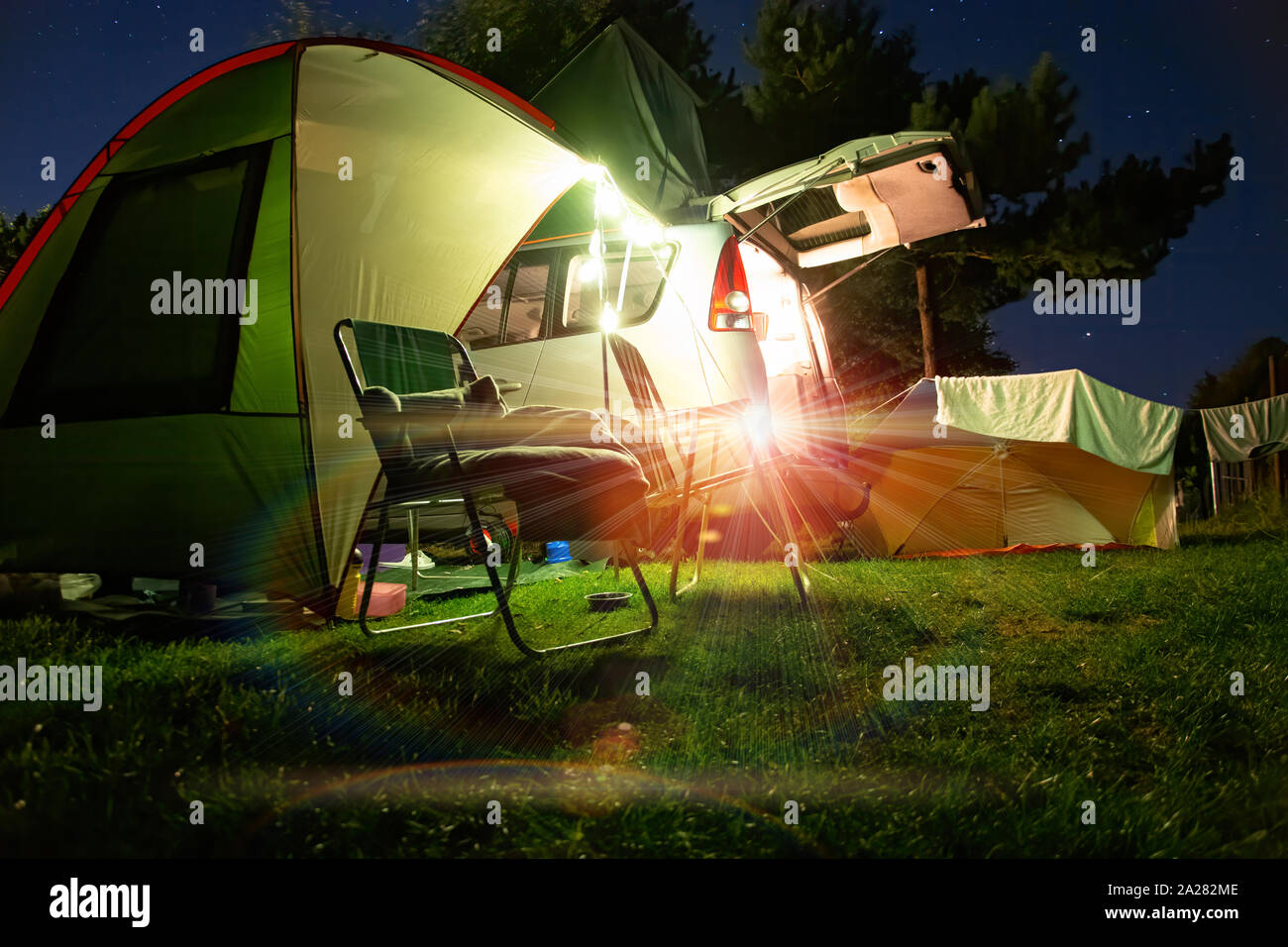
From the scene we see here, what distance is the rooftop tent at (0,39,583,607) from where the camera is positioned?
8.55 ft

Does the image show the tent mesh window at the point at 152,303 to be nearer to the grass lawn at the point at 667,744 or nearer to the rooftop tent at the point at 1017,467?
the grass lawn at the point at 667,744

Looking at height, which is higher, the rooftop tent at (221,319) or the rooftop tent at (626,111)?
the rooftop tent at (626,111)

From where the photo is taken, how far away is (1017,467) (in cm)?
600

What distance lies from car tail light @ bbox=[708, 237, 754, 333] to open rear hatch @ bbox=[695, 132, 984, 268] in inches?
6.1

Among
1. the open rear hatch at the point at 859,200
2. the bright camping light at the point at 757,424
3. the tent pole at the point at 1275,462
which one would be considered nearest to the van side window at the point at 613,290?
the open rear hatch at the point at 859,200

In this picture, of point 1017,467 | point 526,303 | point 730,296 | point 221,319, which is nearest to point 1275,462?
point 1017,467

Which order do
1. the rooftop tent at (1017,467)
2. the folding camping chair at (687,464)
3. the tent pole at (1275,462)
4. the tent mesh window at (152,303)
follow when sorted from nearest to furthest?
the tent mesh window at (152,303) → the folding camping chair at (687,464) → the rooftop tent at (1017,467) → the tent pole at (1275,462)

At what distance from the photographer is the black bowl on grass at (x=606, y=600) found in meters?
3.34

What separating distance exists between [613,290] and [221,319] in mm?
1983

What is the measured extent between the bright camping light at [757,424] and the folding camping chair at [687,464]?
0.04m

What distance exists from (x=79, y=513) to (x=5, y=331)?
0.95 meters

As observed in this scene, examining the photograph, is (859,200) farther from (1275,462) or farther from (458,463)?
(1275,462)

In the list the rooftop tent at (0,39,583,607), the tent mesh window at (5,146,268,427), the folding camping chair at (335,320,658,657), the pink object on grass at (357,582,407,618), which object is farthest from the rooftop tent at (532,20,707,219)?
the folding camping chair at (335,320,658,657)

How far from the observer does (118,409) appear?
2752 millimetres
